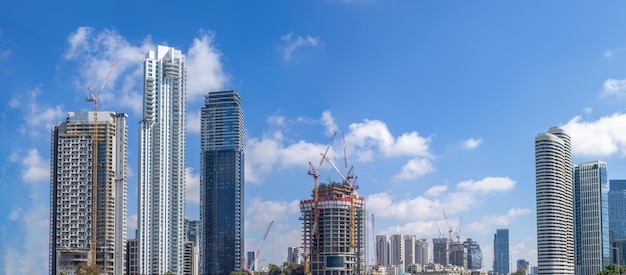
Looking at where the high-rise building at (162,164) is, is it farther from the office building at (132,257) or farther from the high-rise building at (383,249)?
the high-rise building at (383,249)

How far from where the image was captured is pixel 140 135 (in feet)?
261

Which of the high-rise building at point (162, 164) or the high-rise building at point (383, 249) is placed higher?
the high-rise building at point (162, 164)

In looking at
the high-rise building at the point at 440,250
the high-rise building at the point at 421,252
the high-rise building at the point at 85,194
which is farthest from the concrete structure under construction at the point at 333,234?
the high-rise building at the point at 421,252

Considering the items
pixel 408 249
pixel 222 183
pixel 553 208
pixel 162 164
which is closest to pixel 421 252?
pixel 408 249

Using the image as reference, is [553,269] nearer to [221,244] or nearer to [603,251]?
[603,251]

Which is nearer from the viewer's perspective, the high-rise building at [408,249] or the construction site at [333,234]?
the construction site at [333,234]

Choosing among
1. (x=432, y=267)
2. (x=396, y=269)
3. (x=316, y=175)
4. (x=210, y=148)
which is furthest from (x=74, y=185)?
(x=396, y=269)

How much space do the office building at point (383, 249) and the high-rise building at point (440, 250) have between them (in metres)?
7.37

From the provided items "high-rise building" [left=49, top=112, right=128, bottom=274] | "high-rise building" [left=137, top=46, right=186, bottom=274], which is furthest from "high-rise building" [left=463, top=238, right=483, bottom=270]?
"high-rise building" [left=49, top=112, right=128, bottom=274]

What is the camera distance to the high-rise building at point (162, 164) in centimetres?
7881

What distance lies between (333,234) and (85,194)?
2428 cm

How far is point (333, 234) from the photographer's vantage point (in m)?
81.0

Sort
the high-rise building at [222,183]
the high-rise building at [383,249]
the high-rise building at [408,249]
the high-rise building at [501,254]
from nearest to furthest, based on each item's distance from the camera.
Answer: the high-rise building at [222,183] → the high-rise building at [383,249] → the high-rise building at [408,249] → the high-rise building at [501,254]

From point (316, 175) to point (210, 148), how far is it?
806 inches
